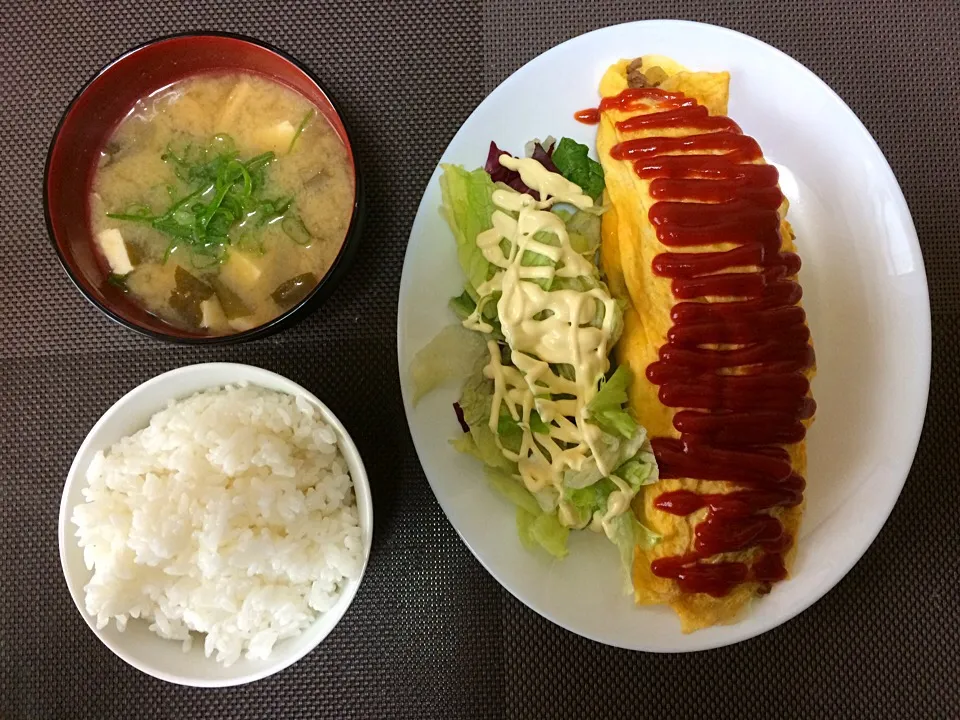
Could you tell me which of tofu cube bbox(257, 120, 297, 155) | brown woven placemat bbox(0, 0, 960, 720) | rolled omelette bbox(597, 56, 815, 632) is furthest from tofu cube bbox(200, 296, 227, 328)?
rolled omelette bbox(597, 56, 815, 632)

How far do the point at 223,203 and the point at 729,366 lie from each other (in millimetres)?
1269

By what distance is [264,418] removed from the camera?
4.80ft

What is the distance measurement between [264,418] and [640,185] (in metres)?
1.06

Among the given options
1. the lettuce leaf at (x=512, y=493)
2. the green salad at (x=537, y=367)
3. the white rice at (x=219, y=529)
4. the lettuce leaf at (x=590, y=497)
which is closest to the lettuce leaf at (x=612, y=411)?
the green salad at (x=537, y=367)

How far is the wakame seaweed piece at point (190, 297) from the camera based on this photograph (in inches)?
60.9

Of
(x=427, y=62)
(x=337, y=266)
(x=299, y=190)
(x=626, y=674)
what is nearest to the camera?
(x=337, y=266)

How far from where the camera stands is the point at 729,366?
1.46m

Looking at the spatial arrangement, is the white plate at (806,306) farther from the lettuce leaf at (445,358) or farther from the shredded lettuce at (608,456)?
the shredded lettuce at (608,456)

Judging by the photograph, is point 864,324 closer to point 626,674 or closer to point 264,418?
point 626,674

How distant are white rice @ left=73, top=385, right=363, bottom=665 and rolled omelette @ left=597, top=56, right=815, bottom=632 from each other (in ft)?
2.53

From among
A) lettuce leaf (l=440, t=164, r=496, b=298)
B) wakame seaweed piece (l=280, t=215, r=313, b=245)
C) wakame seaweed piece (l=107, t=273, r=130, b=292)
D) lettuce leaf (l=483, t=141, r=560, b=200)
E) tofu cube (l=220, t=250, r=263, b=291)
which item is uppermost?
lettuce leaf (l=483, t=141, r=560, b=200)

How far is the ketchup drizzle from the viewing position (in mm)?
1463

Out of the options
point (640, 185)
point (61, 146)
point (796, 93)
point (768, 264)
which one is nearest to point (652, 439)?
point (768, 264)

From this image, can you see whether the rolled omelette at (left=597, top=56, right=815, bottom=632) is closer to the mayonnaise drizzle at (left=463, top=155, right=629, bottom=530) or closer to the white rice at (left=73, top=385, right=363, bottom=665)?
the mayonnaise drizzle at (left=463, top=155, right=629, bottom=530)
